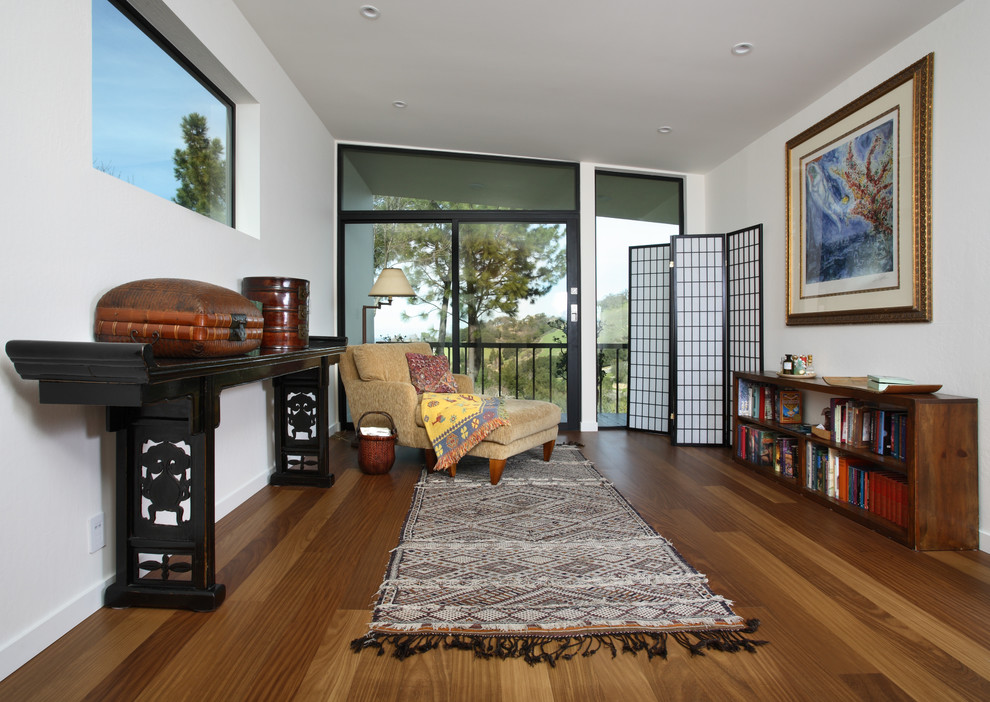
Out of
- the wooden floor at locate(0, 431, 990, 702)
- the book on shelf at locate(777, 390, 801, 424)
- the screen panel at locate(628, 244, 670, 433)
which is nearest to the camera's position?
the wooden floor at locate(0, 431, 990, 702)

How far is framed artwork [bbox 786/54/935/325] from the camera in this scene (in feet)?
8.73

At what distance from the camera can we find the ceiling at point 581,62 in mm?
2627

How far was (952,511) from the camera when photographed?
7.59 feet

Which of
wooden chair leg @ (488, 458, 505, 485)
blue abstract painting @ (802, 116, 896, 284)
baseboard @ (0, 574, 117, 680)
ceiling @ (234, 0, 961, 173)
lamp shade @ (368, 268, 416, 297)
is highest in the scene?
ceiling @ (234, 0, 961, 173)

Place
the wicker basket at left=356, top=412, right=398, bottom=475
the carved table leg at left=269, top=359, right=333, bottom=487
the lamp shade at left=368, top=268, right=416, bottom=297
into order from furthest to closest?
the lamp shade at left=368, top=268, right=416, bottom=297 < the wicker basket at left=356, top=412, right=398, bottom=475 < the carved table leg at left=269, top=359, right=333, bottom=487

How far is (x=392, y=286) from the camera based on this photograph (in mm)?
4371

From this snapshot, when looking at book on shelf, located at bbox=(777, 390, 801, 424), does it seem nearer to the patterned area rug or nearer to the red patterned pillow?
the patterned area rug

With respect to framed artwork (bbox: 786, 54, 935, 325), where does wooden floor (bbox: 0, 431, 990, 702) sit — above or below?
below

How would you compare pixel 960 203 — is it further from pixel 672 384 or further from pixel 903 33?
pixel 672 384

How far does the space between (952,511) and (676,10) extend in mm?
2549

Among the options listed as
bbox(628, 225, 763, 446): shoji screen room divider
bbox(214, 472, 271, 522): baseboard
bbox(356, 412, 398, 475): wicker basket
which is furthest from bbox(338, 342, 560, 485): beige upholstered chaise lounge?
bbox(628, 225, 763, 446): shoji screen room divider

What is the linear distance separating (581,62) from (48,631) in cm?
342

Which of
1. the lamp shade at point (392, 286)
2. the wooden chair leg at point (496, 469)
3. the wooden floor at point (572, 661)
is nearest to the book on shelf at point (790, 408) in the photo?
the wooden floor at point (572, 661)

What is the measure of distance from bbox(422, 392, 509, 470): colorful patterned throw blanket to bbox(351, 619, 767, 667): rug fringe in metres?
1.68
